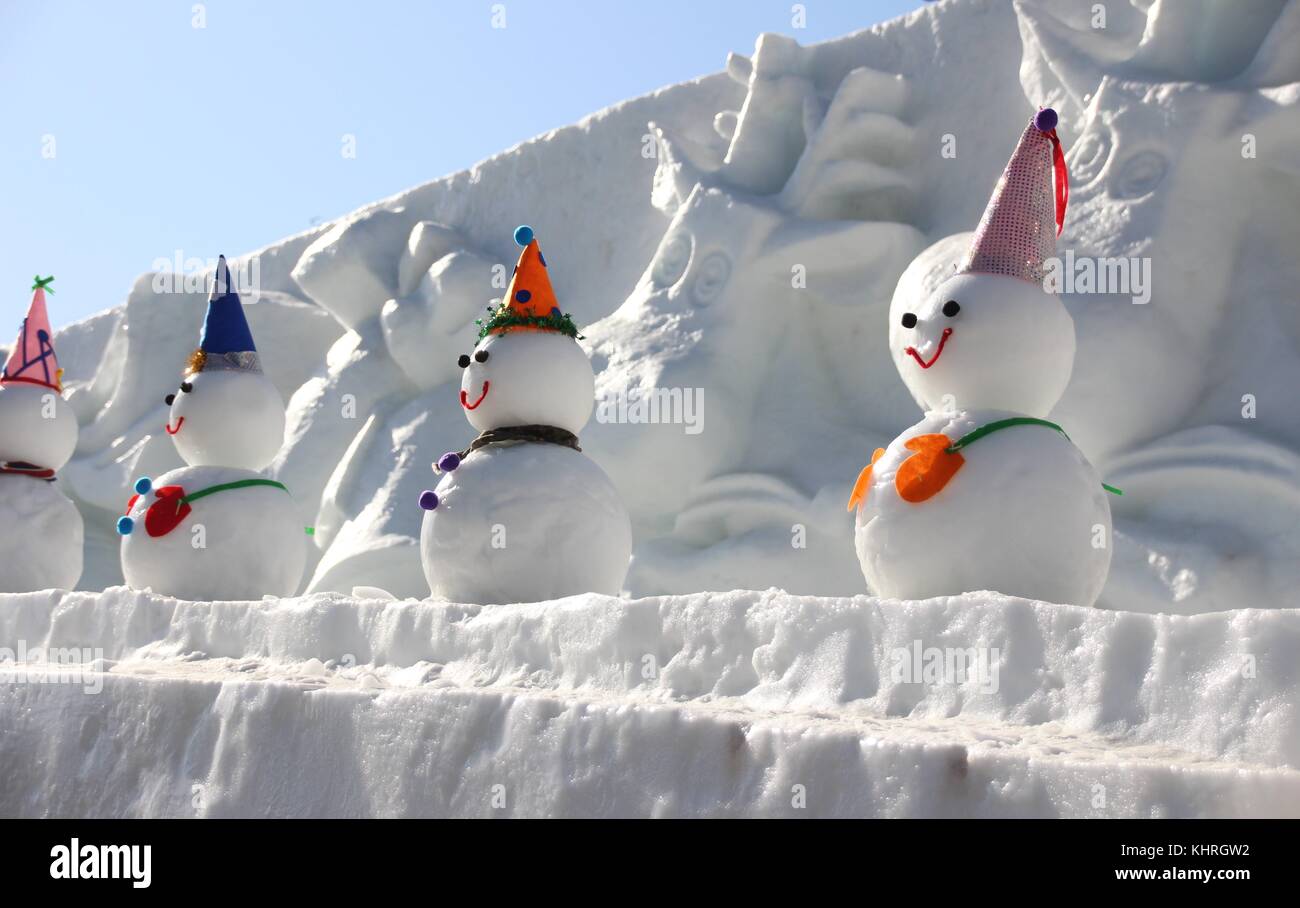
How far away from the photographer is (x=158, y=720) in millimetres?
3844

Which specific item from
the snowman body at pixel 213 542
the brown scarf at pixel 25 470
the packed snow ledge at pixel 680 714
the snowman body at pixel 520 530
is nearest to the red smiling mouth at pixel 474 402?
the snowman body at pixel 520 530

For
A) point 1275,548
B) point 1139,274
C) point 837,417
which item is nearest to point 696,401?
point 837,417

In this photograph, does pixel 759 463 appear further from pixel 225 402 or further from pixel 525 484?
pixel 525 484

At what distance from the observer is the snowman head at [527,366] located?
5051 mm

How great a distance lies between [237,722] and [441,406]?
6.44 m

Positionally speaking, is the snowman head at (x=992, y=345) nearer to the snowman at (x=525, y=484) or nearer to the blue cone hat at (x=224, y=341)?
the snowman at (x=525, y=484)

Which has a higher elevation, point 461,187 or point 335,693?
point 461,187

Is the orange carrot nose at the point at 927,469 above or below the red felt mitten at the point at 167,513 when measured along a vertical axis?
below

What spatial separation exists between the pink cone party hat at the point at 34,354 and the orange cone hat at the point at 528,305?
127 inches

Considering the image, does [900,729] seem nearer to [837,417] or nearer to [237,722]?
[237,722]

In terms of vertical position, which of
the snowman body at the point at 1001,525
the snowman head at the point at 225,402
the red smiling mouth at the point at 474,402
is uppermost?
the snowman head at the point at 225,402
